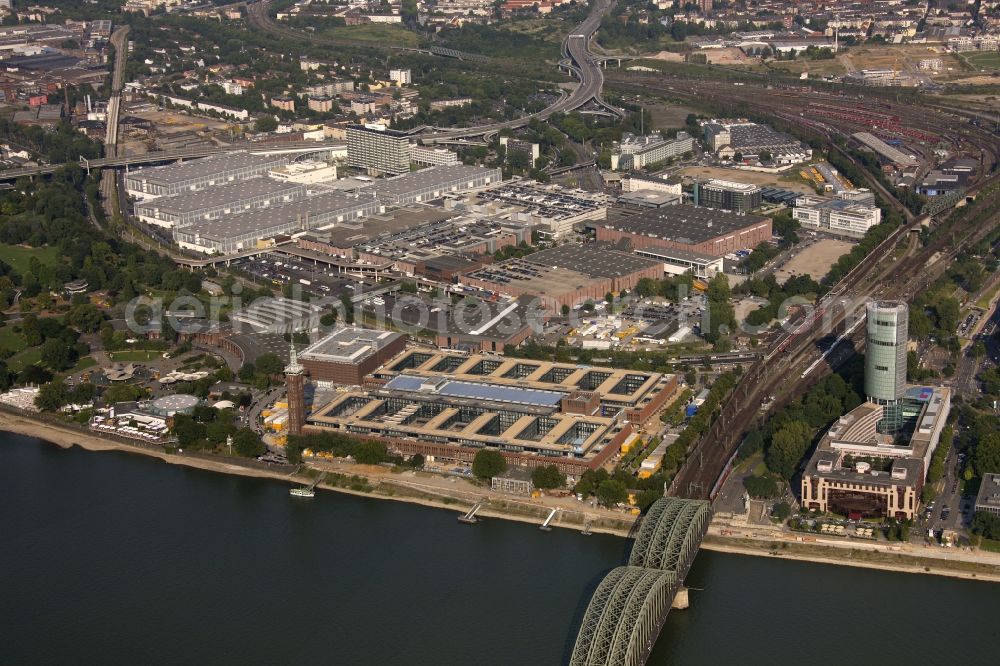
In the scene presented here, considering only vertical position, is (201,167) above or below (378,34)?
→ below

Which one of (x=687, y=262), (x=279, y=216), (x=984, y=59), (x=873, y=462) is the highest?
(x=984, y=59)

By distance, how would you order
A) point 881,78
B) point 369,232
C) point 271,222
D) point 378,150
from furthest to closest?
point 881,78 < point 378,150 < point 271,222 < point 369,232

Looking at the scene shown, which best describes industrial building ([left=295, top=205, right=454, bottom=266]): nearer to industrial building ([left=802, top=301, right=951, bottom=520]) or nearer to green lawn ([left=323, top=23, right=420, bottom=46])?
industrial building ([left=802, top=301, right=951, bottom=520])

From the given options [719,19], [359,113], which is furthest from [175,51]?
[719,19]

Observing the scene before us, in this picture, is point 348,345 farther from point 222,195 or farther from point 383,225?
point 222,195

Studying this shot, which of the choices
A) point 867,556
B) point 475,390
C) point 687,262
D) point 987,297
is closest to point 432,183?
point 687,262

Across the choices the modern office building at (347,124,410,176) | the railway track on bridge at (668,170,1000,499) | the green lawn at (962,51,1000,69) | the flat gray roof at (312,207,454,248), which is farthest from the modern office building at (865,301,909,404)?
the green lawn at (962,51,1000,69)

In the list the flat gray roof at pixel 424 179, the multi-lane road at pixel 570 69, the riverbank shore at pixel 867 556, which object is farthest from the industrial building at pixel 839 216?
the riverbank shore at pixel 867 556
